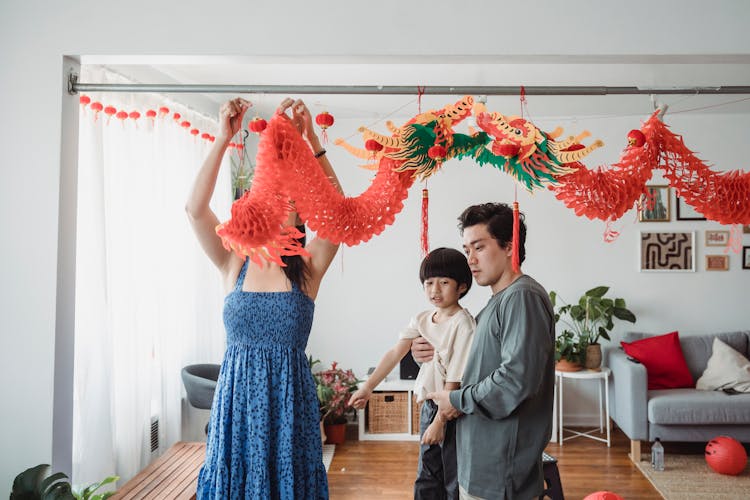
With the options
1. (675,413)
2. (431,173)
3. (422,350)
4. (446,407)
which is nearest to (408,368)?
(675,413)

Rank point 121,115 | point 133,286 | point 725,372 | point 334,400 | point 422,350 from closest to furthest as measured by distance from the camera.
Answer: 1. point 422,350
2. point 121,115
3. point 133,286
4. point 725,372
5. point 334,400

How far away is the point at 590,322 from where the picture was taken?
512cm

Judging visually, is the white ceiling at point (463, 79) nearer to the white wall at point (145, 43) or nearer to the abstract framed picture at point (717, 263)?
the white wall at point (145, 43)

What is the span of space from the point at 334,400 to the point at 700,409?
8.62 feet

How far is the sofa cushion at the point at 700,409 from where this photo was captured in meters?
4.14

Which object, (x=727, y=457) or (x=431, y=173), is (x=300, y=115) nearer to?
(x=431, y=173)

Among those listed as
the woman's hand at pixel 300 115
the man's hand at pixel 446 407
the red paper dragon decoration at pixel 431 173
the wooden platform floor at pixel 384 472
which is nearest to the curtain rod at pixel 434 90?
the red paper dragon decoration at pixel 431 173

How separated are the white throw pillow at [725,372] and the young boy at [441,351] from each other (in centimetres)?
306

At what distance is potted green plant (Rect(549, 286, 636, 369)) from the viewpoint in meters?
4.74

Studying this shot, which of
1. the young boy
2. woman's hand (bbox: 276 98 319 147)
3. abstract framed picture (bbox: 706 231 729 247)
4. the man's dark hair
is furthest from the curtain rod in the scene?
abstract framed picture (bbox: 706 231 729 247)

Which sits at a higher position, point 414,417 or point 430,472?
point 430,472

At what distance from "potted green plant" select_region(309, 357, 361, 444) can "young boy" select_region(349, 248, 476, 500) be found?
2188 millimetres

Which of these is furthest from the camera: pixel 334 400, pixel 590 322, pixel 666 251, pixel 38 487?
pixel 666 251

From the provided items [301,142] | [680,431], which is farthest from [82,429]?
[680,431]
